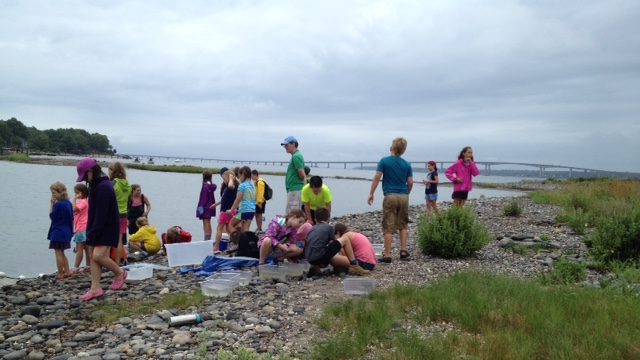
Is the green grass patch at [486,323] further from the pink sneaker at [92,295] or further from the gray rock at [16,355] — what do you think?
the pink sneaker at [92,295]

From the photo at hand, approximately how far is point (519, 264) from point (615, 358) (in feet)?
13.6

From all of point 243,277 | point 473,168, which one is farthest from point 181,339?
point 473,168

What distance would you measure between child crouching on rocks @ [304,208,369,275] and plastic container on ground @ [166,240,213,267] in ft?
8.27

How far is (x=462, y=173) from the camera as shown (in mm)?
10883

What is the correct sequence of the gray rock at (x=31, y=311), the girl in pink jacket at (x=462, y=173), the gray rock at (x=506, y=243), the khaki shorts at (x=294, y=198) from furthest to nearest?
the girl in pink jacket at (x=462, y=173) → the khaki shorts at (x=294, y=198) → the gray rock at (x=506, y=243) → the gray rock at (x=31, y=311)

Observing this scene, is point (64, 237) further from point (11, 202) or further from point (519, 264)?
point (11, 202)

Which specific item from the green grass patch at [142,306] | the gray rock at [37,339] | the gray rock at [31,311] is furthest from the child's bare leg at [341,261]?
the gray rock at [31,311]

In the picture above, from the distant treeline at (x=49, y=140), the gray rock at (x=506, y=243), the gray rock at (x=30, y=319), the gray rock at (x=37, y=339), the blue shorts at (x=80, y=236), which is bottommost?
the gray rock at (x=30, y=319)

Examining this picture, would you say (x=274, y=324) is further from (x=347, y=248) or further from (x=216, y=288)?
(x=347, y=248)

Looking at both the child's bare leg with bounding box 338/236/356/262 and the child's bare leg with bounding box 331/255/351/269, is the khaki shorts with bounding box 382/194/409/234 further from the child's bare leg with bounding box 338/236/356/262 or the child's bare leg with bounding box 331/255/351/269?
the child's bare leg with bounding box 331/255/351/269

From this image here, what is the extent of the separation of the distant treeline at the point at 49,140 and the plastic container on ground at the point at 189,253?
106 metres

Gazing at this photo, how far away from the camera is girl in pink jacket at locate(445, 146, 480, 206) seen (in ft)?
35.6

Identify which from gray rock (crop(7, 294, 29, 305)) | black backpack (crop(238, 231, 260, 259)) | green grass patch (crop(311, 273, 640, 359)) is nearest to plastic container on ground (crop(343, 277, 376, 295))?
green grass patch (crop(311, 273, 640, 359))

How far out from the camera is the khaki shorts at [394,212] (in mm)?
8141
